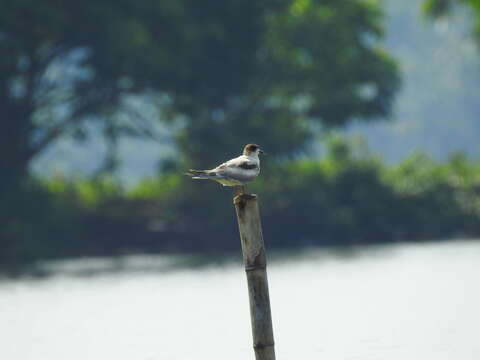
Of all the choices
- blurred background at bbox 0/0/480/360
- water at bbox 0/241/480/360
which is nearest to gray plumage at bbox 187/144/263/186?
water at bbox 0/241/480/360

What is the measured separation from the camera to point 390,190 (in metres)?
69.4

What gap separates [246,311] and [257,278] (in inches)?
617

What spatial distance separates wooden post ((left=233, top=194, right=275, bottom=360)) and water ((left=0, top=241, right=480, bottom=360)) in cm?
475

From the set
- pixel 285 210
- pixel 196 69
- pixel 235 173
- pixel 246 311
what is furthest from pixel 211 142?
pixel 235 173

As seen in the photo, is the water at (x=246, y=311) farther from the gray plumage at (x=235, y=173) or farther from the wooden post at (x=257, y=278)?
the gray plumage at (x=235, y=173)

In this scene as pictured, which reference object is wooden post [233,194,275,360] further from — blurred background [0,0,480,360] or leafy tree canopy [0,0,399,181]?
leafy tree canopy [0,0,399,181]

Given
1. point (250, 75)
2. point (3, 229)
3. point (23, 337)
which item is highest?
point (250, 75)

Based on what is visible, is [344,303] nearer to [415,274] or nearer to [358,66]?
[415,274]

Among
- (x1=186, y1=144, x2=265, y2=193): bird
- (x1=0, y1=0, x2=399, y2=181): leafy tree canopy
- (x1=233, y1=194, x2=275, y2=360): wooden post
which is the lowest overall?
(x1=233, y1=194, x2=275, y2=360): wooden post

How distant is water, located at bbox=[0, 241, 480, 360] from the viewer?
91.9 feet

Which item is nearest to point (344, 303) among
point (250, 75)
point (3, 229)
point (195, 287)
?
point (195, 287)

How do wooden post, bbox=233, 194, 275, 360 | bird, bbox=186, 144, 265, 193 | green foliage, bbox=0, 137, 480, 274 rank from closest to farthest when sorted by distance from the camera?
1. wooden post, bbox=233, 194, 275, 360
2. bird, bbox=186, 144, 265, 193
3. green foliage, bbox=0, 137, 480, 274

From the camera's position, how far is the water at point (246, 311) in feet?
91.9

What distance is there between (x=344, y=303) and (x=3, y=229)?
978 inches
